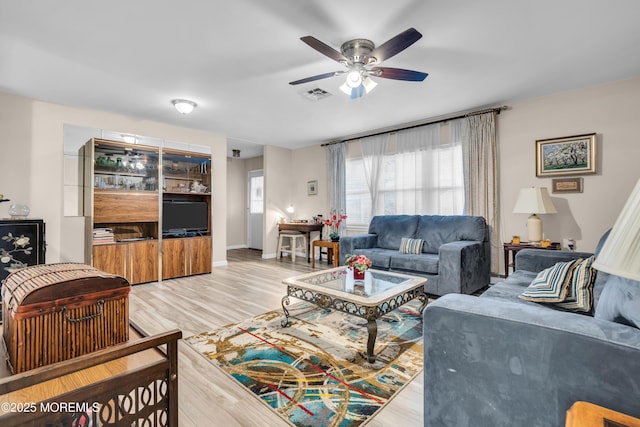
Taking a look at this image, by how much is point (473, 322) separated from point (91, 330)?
4.31ft

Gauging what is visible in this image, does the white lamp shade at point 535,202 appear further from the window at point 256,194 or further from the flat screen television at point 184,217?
the window at point 256,194

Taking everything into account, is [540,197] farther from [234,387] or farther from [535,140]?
[234,387]

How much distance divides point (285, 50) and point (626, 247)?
2745 mm

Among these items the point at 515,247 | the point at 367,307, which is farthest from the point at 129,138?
the point at 515,247

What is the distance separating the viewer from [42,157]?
3818 millimetres

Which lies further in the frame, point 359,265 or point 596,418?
point 359,265

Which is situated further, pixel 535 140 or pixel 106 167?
pixel 106 167

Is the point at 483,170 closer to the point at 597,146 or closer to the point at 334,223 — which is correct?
the point at 597,146

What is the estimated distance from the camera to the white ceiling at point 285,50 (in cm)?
214

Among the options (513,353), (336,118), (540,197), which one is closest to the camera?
(513,353)

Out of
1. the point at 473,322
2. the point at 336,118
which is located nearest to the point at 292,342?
the point at 473,322

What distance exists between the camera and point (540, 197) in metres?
3.49

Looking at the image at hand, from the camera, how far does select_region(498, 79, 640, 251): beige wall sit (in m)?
3.30

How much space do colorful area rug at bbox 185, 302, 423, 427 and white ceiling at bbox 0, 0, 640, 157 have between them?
2.54 m
